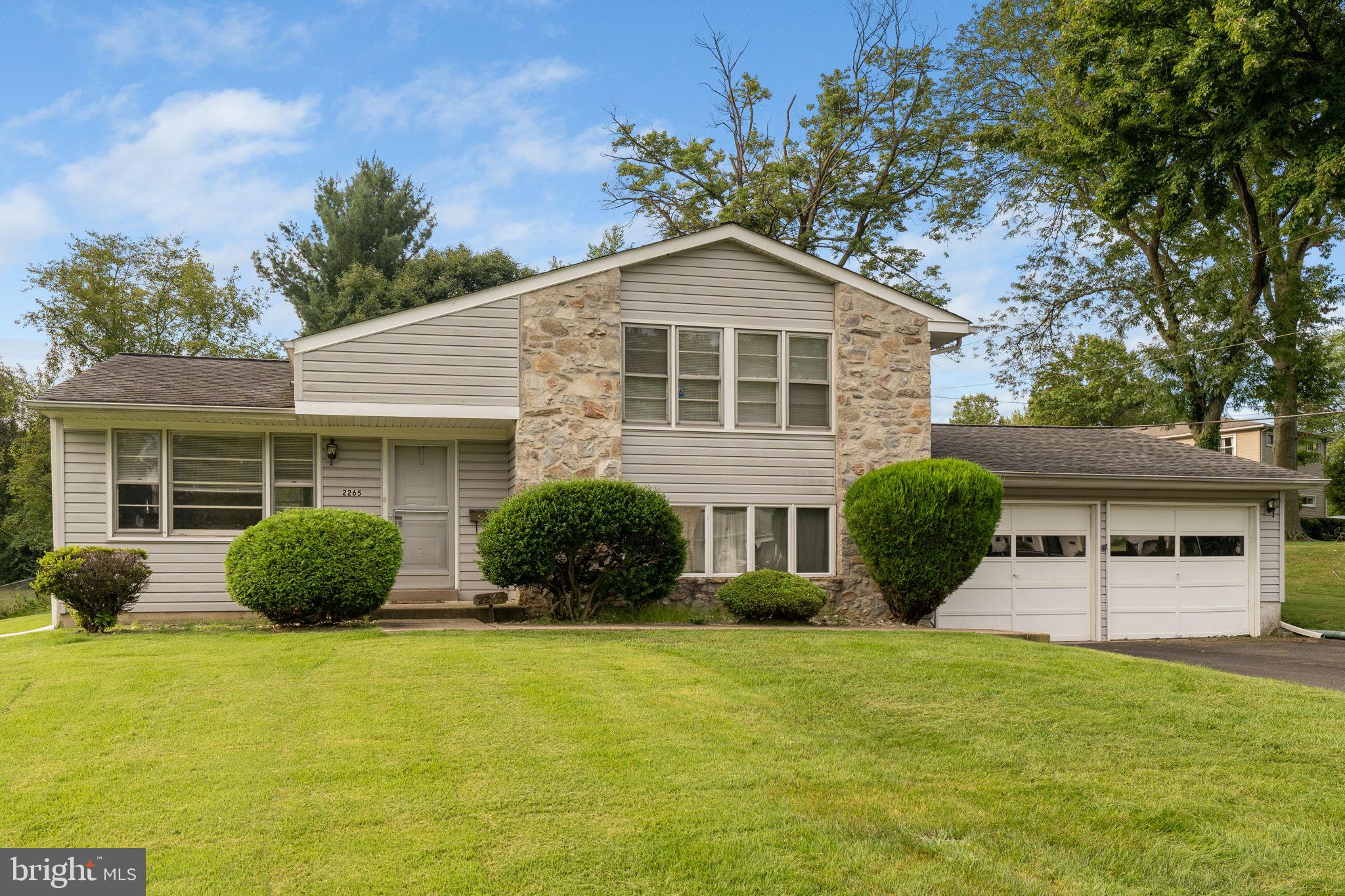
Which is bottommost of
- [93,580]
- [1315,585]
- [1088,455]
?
[1315,585]

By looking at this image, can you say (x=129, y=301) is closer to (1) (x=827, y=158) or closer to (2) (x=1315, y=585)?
(1) (x=827, y=158)

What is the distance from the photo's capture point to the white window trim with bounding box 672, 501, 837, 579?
12.3 m

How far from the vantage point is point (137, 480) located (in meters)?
11.9

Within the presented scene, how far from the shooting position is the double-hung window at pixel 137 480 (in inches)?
467

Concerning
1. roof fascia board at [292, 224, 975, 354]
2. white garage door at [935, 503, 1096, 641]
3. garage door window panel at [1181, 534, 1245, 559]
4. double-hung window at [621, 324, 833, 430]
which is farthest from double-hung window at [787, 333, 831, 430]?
garage door window panel at [1181, 534, 1245, 559]

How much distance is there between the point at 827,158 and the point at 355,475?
1669 centimetres

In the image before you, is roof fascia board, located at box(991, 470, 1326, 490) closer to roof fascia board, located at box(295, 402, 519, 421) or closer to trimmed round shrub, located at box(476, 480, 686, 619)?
trimmed round shrub, located at box(476, 480, 686, 619)

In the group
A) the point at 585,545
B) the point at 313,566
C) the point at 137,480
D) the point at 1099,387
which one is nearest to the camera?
the point at 313,566

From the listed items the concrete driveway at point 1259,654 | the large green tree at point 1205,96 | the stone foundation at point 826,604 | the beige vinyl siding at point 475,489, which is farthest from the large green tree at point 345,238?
the concrete driveway at point 1259,654

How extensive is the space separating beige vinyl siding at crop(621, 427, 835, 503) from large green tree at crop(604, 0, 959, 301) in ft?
43.9

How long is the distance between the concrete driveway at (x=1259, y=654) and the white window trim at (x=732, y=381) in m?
4.80

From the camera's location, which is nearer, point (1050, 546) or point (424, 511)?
point (424, 511)

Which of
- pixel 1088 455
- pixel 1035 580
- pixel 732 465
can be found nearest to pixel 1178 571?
pixel 1088 455

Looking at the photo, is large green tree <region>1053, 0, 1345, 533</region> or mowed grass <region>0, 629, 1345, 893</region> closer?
mowed grass <region>0, 629, 1345, 893</region>
